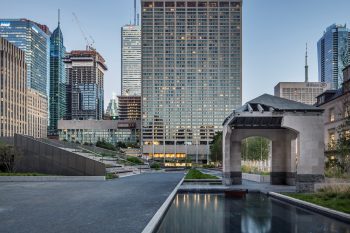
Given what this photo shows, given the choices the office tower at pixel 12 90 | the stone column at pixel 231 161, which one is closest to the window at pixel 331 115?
the stone column at pixel 231 161

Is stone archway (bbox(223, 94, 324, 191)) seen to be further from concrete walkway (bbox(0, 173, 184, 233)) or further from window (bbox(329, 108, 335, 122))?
window (bbox(329, 108, 335, 122))

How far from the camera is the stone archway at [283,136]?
23.1 metres

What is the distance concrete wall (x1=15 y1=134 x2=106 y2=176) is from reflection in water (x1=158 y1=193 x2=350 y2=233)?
22.2 metres

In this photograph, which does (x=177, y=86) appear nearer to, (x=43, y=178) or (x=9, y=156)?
(x=9, y=156)

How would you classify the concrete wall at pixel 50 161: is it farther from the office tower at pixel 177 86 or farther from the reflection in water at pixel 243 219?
the office tower at pixel 177 86

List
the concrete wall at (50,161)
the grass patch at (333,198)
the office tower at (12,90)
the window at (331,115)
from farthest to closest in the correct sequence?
the office tower at (12,90), the window at (331,115), the concrete wall at (50,161), the grass patch at (333,198)

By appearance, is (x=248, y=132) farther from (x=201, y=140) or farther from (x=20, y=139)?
(x=201, y=140)

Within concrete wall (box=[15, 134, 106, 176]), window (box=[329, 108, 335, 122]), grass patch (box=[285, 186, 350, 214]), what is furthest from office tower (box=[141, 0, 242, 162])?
grass patch (box=[285, 186, 350, 214])

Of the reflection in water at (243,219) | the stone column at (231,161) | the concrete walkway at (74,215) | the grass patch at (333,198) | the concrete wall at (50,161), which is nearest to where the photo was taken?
the concrete walkway at (74,215)

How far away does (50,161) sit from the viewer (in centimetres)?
4150

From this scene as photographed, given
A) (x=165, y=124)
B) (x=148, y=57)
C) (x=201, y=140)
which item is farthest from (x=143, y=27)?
(x=201, y=140)

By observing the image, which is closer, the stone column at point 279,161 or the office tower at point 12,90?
the stone column at point 279,161

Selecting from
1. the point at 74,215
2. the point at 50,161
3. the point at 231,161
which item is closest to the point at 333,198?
the point at 74,215

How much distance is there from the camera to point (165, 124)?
194m
